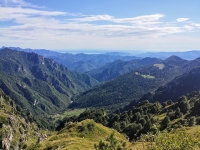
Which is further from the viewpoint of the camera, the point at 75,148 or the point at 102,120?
the point at 102,120

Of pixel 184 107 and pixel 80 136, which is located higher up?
pixel 184 107

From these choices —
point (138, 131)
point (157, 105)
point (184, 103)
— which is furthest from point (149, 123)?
point (157, 105)

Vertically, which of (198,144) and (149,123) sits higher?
(198,144)

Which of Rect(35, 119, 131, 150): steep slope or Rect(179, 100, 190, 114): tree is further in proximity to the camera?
Rect(179, 100, 190, 114): tree

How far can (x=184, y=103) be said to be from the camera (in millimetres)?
149125

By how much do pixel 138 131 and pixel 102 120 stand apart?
225 feet

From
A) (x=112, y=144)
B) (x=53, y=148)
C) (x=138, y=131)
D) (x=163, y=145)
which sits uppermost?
(x=163, y=145)

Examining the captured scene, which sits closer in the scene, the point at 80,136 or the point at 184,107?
the point at 80,136

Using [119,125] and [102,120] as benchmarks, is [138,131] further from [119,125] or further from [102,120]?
[102,120]

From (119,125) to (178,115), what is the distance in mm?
35919

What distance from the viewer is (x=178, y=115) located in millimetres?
141000

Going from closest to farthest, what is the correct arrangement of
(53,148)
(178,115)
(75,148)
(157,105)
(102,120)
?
(75,148)
(53,148)
(178,115)
(157,105)
(102,120)

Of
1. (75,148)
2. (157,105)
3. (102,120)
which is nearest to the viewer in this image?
(75,148)

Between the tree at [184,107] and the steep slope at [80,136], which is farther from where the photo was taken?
the tree at [184,107]
